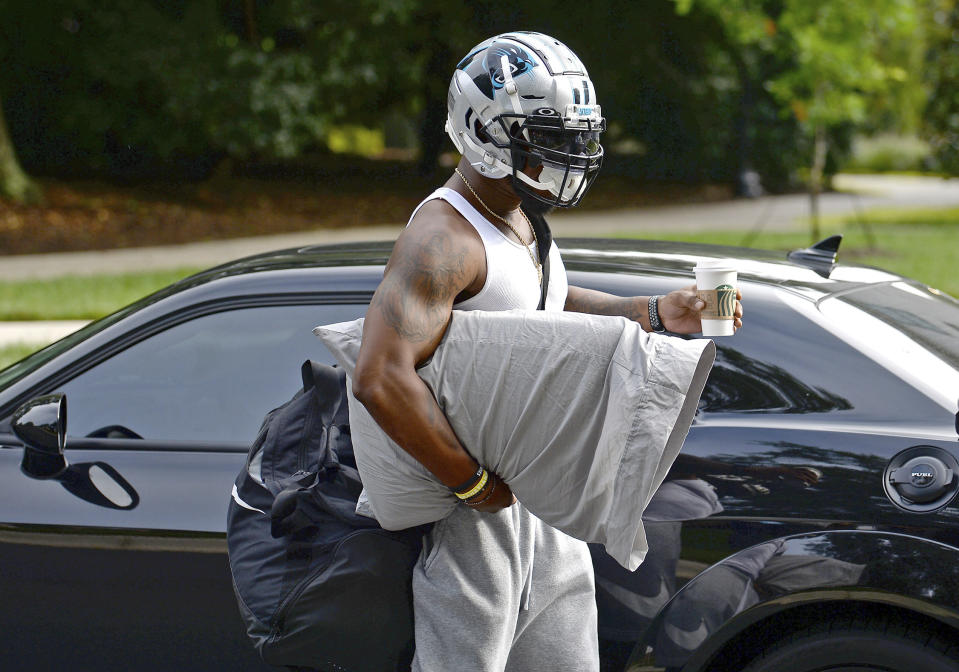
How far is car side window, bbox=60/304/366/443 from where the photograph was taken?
3082mm

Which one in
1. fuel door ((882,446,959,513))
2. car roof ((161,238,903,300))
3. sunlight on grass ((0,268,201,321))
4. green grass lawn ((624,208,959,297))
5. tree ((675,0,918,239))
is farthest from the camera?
tree ((675,0,918,239))

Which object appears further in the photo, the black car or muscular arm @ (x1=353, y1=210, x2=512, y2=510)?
the black car

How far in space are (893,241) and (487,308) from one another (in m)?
14.7

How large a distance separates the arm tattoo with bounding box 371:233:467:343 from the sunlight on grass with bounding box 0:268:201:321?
728cm

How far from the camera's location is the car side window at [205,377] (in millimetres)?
3082

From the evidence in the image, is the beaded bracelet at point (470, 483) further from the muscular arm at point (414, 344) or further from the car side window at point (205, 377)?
the car side window at point (205, 377)

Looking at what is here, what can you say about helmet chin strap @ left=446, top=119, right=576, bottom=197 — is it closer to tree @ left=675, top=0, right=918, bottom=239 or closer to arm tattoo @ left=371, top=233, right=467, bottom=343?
Answer: arm tattoo @ left=371, top=233, right=467, bottom=343

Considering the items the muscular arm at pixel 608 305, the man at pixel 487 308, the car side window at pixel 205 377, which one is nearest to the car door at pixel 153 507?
the car side window at pixel 205 377

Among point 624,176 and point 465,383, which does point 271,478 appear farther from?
point 624,176

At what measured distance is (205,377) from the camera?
3.21m

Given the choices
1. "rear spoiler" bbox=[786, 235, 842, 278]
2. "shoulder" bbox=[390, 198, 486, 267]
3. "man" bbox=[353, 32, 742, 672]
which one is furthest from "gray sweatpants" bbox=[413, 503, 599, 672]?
"rear spoiler" bbox=[786, 235, 842, 278]

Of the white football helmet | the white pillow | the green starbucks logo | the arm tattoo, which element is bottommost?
the white pillow

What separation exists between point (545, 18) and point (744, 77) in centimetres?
447

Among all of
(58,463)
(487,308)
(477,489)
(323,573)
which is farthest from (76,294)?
(477,489)
